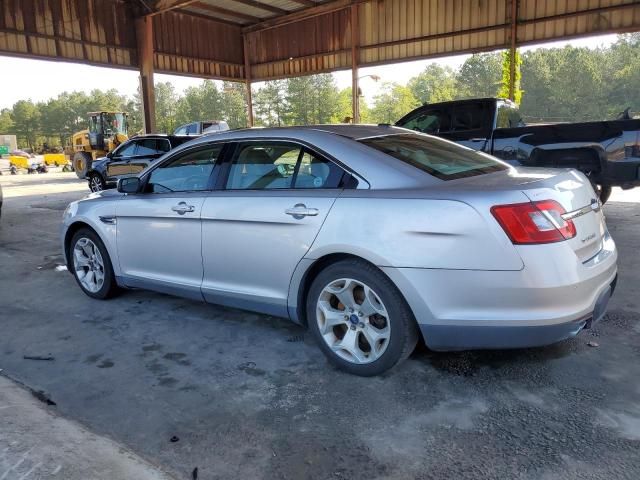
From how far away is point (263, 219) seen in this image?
11.1ft

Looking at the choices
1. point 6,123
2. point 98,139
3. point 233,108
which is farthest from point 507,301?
point 6,123

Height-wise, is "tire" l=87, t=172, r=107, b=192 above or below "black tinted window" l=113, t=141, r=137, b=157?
below

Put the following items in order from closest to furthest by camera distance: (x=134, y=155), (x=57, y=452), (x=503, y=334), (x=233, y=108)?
(x=57, y=452)
(x=503, y=334)
(x=134, y=155)
(x=233, y=108)

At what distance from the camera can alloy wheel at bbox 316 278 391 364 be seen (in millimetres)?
3023

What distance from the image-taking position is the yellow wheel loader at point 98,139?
23.6m

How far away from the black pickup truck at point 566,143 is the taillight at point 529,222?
504 cm

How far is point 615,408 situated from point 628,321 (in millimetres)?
1498

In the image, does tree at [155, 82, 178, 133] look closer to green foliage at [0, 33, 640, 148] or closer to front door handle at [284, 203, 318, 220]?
green foliage at [0, 33, 640, 148]

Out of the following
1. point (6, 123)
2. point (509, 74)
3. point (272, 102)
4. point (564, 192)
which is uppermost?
point (6, 123)

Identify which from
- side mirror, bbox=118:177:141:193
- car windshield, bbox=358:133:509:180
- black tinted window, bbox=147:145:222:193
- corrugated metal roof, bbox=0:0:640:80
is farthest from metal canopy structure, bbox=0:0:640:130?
car windshield, bbox=358:133:509:180

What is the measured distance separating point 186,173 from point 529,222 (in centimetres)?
264

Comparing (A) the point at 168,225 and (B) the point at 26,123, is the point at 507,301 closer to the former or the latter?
(A) the point at 168,225

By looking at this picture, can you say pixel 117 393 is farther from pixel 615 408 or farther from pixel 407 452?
pixel 615 408

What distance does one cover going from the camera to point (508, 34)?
626 inches
